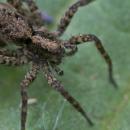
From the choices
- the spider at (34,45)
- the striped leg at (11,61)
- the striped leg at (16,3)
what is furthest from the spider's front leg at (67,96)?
the striped leg at (16,3)

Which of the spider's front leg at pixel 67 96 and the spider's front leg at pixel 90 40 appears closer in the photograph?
the spider's front leg at pixel 67 96

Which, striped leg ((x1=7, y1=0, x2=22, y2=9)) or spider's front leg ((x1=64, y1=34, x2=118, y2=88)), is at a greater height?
striped leg ((x1=7, y1=0, x2=22, y2=9))


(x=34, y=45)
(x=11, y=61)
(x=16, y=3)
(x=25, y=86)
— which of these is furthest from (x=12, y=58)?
(x=16, y=3)

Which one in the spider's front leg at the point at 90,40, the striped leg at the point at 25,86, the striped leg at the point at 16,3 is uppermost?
the striped leg at the point at 16,3

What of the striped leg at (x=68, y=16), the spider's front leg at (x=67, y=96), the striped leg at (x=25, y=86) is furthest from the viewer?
the striped leg at (x=68, y=16)

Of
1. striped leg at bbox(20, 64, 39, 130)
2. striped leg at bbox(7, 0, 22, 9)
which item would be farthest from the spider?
striped leg at bbox(7, 0, 22, 9)

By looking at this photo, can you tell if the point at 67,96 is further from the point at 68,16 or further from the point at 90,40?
the point at 68,16

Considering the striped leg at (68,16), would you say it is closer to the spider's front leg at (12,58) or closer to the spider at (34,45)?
the spider at (34,45)

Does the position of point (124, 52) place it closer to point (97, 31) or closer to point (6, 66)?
point (97, 31)

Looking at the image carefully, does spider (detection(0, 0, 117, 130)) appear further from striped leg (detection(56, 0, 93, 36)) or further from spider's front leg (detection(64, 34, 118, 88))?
striped leg (detection(56, 0, 93, 36))
